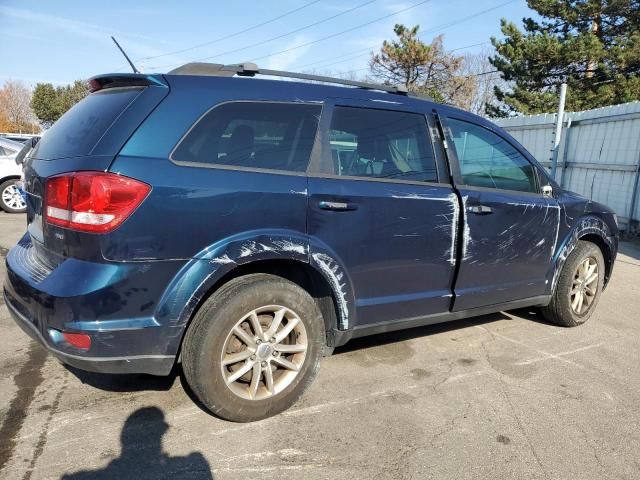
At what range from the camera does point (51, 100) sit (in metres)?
44.8

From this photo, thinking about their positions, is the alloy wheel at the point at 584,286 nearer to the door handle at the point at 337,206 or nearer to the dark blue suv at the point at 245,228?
the dark blue suv at the point at 245,228

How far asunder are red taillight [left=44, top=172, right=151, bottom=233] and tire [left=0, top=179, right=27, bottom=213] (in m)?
9.47

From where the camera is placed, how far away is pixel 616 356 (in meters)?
4.04

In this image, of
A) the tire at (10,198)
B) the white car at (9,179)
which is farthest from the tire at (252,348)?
the tire at (10,198)

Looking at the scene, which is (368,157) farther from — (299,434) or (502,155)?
(299,434)

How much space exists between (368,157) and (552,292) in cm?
226

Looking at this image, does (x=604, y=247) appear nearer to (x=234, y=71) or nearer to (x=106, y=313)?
(x=234, y=71)

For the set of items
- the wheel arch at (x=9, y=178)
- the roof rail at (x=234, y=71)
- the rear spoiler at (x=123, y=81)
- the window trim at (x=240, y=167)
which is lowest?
the wheel arch at (x=9, y=178)

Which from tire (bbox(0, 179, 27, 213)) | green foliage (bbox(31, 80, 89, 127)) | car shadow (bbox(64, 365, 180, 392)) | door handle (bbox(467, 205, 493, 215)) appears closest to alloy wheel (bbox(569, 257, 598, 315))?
door handle (bbox(467, 205, 493, 215))

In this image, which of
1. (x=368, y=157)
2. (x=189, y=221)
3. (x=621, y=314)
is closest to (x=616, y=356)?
(x=621, y=314)

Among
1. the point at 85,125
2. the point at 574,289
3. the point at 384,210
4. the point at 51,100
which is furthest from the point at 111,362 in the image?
the point at 51,100

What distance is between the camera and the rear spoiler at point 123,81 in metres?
2.64

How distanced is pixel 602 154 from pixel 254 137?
9536 mm

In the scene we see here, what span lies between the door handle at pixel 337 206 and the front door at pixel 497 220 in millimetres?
945
